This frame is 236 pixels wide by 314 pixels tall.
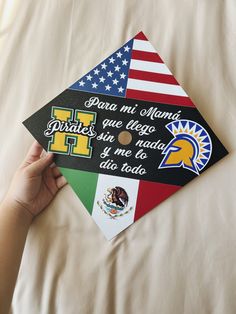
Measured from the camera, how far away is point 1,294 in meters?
0.57

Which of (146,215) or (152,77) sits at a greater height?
Answer: (152,77)

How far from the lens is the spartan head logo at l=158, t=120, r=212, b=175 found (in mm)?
622

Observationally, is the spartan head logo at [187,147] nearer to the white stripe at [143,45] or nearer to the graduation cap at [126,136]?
the graduation cap at [126,136]

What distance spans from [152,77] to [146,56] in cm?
4

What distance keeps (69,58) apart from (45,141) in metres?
0.16

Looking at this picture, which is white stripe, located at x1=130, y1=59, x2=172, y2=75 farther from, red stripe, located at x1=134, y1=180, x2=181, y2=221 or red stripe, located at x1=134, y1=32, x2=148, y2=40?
red stripe, located at x1=134, y1=180, x2=181, y2=221

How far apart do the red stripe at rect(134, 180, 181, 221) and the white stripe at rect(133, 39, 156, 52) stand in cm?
24

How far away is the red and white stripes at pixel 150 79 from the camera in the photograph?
2.10 ft

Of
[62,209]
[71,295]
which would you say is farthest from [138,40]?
[71,295]

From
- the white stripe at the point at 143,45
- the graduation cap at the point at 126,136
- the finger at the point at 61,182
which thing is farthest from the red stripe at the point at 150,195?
the white stripe at the point at 143,45

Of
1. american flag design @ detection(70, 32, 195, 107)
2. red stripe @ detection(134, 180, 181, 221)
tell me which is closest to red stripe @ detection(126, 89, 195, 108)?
american flag design @ detection(70, 32, 195, 107)

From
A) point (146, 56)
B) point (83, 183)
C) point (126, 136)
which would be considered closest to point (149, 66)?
point (146, 56)

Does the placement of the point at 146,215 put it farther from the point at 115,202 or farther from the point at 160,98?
the point at 160,98

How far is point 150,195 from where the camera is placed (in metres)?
0.62
